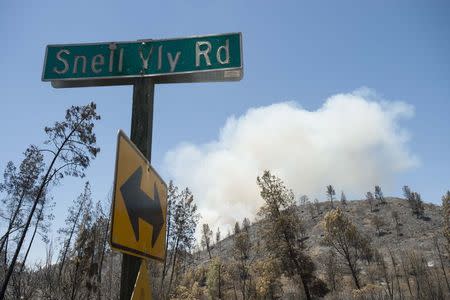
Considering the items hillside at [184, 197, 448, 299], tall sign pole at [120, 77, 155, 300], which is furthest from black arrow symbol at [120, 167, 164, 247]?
hillside at [184, 197, 448, 299]

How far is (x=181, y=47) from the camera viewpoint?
2.93 meters

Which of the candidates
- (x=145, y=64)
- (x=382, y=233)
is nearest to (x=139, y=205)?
(x=145, y=64)

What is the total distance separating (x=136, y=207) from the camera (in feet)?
6.19

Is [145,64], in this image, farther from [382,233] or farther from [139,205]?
[382,233]

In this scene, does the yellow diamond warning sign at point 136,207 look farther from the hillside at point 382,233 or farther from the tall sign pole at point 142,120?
the hillside at point 382,233

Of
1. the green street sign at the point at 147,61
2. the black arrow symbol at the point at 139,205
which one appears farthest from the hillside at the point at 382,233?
the black arrow symbol at the point at 139,205

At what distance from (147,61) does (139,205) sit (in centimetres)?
143

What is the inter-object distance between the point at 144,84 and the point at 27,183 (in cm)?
2348

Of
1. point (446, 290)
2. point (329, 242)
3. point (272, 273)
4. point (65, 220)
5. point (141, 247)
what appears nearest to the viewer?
point (141, 247)

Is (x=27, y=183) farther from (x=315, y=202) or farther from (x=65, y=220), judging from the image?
(x=315, y=202)

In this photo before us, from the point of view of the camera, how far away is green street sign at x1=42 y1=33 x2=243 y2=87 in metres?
2.85

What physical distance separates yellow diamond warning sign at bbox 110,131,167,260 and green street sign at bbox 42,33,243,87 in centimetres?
98

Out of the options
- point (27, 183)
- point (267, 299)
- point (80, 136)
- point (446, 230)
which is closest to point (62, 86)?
point (80, 136)

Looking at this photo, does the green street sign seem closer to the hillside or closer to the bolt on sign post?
the bolt on sign post
